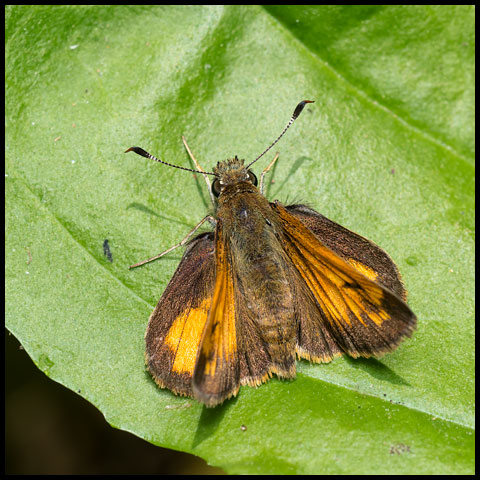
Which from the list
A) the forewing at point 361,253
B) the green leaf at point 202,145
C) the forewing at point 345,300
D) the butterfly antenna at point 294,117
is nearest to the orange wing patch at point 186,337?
the green leaf at point 202,145

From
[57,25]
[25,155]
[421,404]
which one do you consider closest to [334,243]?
[421,404]

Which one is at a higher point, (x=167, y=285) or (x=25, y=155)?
(x=25, y=155)

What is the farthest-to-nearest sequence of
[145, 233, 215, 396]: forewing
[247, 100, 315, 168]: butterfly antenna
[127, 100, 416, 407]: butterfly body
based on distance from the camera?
1. [247, 100, 315, 168]: butterfly antenna
2. [145, 233, 215, 396]: forewing
3. [127, 100, 416, 407]: butterfly body

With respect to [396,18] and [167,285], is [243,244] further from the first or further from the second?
[396,18]

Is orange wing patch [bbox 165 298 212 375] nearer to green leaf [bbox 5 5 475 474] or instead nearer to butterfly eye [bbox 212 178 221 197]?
green leaf [bbox 5 5 475 474]

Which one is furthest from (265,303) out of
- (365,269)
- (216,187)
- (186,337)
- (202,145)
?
(202,145)

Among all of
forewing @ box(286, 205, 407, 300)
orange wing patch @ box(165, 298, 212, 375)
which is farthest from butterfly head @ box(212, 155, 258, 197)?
orange wing patch @ box(165, 298, 212, 375)

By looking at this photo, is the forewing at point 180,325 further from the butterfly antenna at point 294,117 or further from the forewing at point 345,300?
the butterfly antenna at point 294,117
